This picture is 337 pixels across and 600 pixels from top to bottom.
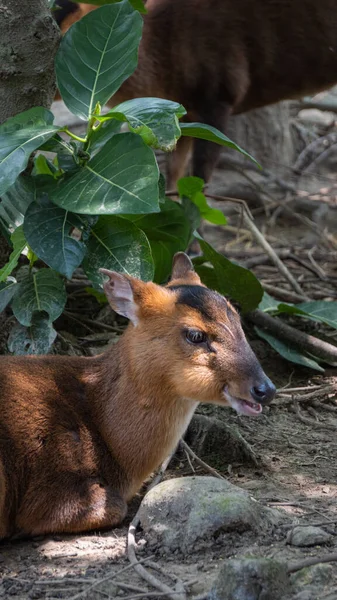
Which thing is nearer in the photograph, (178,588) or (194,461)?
(178,588)

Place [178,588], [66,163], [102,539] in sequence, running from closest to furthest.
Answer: [178,588], [102,539], [66,163]

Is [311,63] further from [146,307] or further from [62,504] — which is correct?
[62,504]

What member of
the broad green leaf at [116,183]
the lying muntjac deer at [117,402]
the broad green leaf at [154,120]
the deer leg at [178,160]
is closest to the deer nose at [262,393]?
the lying muntjac deer at [117,402]

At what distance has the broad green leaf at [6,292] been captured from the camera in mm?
4820

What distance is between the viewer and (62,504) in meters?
3.96

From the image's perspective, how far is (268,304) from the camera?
6.27m

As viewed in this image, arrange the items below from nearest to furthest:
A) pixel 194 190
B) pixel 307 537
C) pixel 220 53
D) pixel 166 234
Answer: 1. pixel 307 537
2. pixel 166 234
3. pixel 194 190
4. pixel 220 53

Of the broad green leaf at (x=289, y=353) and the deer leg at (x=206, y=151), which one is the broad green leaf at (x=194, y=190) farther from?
the deer leg at (x=206, y=151)

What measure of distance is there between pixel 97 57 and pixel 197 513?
243cm

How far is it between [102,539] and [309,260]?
4683mm

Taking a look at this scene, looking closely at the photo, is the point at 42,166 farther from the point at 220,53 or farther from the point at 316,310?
the point at 220,53

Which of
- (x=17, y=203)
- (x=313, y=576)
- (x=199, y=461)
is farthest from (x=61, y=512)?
(x=17, y=203)

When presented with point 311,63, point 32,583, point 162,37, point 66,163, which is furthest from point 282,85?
point 32,583

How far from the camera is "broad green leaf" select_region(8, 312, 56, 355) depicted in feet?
15.6
